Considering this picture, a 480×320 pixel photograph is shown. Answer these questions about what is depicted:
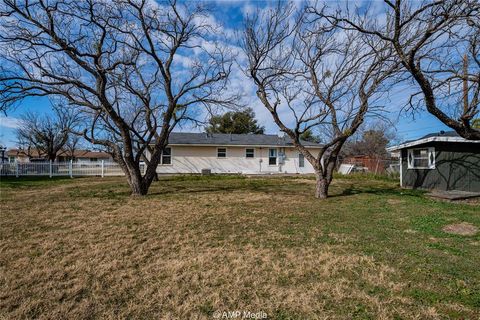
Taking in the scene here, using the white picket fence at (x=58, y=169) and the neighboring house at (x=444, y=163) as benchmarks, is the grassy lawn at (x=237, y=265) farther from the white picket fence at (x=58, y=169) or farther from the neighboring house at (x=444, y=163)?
the white picket fence at (x=58, y=169)

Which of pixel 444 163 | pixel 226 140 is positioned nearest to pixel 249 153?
pixel 226 140

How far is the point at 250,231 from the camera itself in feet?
16.8

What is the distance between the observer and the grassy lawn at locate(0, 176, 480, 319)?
2.56 metres

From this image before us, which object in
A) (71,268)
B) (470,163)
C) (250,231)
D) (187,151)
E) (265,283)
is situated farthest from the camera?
(187,151)

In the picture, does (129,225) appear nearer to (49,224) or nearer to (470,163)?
(49,224)

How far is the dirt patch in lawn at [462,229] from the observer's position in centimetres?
506

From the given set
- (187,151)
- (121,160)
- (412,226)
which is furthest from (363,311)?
(187,151)

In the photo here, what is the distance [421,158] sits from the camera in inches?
496

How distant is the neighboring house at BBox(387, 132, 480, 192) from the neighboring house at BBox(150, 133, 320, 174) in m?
9.60

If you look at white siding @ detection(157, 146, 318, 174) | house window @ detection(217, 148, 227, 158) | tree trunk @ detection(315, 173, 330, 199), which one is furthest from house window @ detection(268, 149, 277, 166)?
tree trunk @ detection(315, 173, 330, 199)

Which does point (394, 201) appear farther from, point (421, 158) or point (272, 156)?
point (272, 156)

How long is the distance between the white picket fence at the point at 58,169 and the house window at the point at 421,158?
721 inches

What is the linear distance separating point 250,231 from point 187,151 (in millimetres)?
16544

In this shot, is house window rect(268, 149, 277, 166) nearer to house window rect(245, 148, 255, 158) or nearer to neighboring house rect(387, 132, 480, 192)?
house window rect(245, 148, 255, 158)
